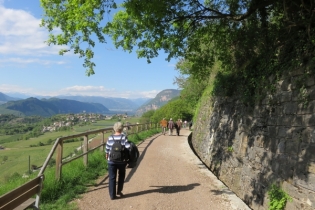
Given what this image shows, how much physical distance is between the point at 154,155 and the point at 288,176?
732 centimetres

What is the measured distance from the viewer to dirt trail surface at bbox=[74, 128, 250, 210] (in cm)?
577

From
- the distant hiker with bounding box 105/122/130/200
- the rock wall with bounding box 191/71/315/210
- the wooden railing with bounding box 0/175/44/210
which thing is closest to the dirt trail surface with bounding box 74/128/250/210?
the distant hiker with bounding box 105/122/130/200

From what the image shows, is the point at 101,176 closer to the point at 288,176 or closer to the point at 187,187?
the point at 187,187

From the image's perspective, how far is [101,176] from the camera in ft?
26.1

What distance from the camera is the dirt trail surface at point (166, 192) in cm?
577

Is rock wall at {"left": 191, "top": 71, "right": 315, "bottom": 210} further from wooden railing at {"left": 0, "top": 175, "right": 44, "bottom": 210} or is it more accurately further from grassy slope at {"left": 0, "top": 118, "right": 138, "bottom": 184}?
grassy slope at {"left": 0, "top": 118, "right": 138, "bottom": 184}

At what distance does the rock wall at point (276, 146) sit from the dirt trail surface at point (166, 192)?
2.80ft

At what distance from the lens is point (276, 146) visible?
21.5ft

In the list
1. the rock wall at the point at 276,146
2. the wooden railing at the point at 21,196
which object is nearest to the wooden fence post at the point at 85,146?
the wooden railing at the point at 21,196

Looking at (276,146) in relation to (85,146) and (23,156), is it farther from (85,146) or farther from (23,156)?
(23,156)

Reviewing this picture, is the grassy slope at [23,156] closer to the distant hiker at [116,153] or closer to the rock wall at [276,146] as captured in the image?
the distant hiker at [116,153]

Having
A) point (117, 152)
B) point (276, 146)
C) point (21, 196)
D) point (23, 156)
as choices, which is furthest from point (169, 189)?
point (23, 156)

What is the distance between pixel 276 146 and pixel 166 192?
9.22 feet

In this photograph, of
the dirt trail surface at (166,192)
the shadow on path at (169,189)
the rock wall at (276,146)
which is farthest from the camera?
the shadow on path at (169,189)
